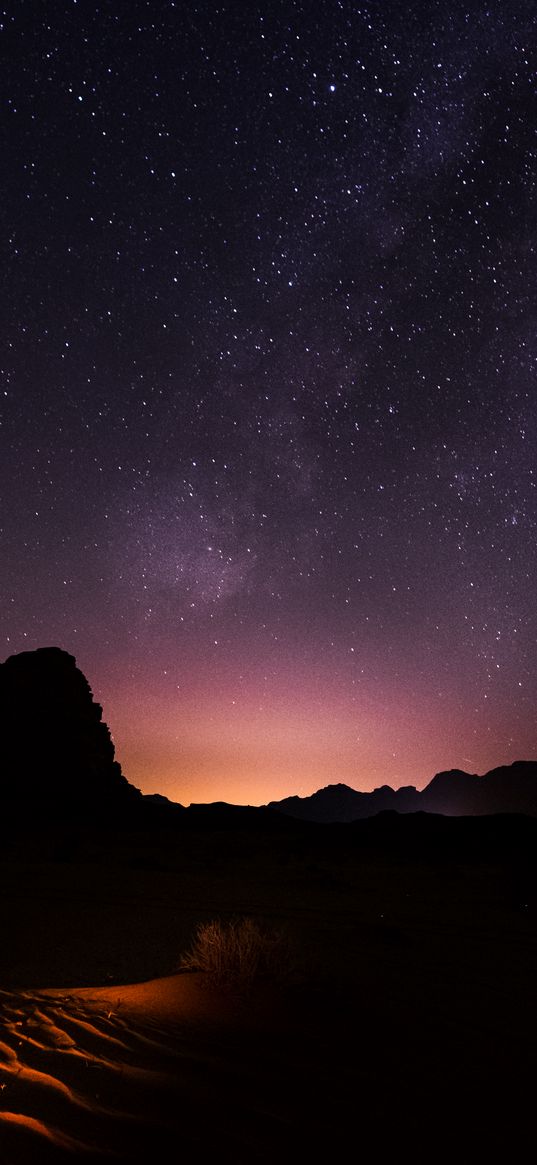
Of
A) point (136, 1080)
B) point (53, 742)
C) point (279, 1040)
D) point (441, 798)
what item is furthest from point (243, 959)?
point (441, 798)

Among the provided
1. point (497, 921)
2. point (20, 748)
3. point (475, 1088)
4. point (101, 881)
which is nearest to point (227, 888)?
point (101, 881)

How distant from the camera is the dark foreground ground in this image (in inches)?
130

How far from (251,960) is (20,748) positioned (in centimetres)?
4281

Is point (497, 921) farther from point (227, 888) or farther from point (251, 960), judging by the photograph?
point (251, 960)

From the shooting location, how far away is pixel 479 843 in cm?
2547

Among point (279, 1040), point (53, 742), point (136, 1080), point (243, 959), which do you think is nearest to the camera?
point (136, 1080)

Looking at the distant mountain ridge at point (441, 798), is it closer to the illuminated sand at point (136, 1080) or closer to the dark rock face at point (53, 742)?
the dark rock face at point (53, 742)

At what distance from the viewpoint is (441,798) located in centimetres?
13850

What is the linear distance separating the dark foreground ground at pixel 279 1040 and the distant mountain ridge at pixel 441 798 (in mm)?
110265

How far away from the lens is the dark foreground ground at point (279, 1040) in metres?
3.30

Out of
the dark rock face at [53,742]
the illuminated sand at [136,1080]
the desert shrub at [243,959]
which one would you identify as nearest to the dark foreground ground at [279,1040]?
the illuminated sand at [136,1080]

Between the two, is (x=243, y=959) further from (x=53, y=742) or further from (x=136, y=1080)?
(x=53, y=742)

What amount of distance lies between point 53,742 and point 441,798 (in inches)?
4605

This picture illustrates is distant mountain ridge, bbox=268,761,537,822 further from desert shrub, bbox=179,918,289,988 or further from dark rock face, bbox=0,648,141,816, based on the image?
desert shrub, bbox=179,918,289,988
